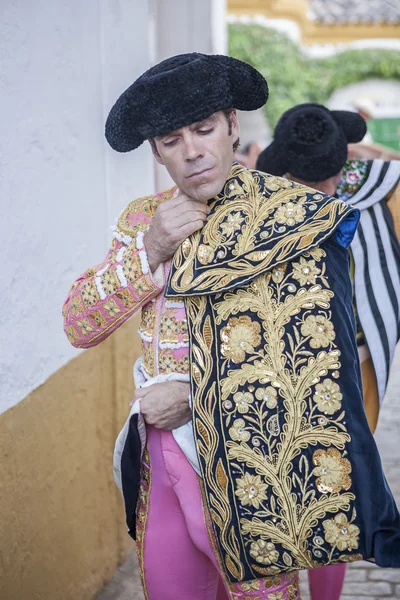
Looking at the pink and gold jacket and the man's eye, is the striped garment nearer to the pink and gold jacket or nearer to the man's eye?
the pink and gold jacket

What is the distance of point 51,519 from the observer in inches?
127

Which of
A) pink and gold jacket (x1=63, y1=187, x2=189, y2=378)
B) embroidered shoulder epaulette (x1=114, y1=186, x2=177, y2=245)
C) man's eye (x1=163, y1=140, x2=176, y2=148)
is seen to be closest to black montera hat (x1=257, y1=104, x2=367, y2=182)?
embroidered shoulder epaulette (x1=114, y1=186, x2=177, y2=245)

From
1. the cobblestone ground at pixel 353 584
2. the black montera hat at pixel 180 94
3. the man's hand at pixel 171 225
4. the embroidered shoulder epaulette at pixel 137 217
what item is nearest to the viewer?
the black montera hat at pixel 180 94

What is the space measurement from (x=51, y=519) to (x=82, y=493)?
0.34 meters

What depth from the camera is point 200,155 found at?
7.02ft

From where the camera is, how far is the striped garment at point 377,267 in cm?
319

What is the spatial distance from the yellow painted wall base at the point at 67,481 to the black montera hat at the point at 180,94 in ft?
3.71

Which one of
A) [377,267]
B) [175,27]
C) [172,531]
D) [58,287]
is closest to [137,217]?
[172,531]

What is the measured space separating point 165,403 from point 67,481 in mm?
1292

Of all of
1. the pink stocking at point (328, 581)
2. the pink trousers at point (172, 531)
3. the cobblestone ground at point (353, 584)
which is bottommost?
the cobblestone ground at point (353, 584)

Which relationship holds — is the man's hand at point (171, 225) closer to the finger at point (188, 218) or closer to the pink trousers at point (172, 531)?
the finger at point (188, 218)

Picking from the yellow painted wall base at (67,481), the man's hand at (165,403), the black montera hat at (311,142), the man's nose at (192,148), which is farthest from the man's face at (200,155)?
the yellow painted wall base at (67,481)

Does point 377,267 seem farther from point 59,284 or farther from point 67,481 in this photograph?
point 67,481

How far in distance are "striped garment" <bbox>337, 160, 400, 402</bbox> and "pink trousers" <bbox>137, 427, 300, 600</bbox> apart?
1118 mm
